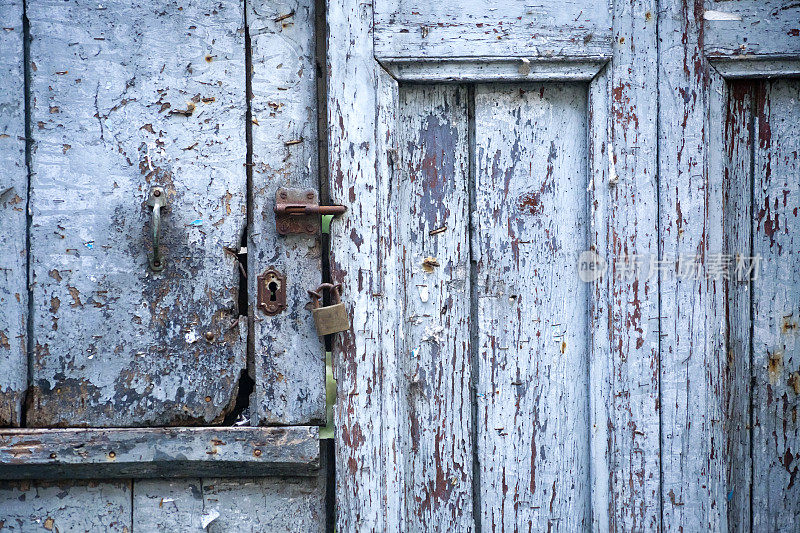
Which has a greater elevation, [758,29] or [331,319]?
[758,29]

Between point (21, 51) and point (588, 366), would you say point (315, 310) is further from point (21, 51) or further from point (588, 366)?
point (21, 51)

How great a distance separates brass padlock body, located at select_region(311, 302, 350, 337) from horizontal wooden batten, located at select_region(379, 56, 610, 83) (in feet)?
1.68

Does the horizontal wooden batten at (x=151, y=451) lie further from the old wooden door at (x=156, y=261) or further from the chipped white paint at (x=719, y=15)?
the chipped white paint at (x=719, y=15)

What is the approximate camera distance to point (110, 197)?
1.06m

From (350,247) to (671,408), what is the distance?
780 millimetres

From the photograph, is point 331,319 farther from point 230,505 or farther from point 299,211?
point 230,505

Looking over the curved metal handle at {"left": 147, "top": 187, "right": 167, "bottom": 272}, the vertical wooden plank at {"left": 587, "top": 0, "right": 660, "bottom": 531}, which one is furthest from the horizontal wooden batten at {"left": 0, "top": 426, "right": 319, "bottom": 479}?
the vertical wooden plank at {"left": 587, "top": 0, "right": 660, "bottom": 531}

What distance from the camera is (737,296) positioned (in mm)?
1111

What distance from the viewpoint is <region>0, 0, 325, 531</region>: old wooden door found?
3.44 feet

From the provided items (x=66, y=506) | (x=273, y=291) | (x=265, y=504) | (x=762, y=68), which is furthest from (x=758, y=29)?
(x=66, y=506)

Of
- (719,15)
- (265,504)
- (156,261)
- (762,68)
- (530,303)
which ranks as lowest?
(265,504)

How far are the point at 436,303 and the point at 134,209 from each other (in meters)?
0.68

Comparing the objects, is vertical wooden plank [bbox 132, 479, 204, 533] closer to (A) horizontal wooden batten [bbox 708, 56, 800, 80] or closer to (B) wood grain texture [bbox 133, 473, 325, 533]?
(B) wood grain texture [bbox 133, 473, 325, 533]

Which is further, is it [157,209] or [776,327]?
[776,327]
